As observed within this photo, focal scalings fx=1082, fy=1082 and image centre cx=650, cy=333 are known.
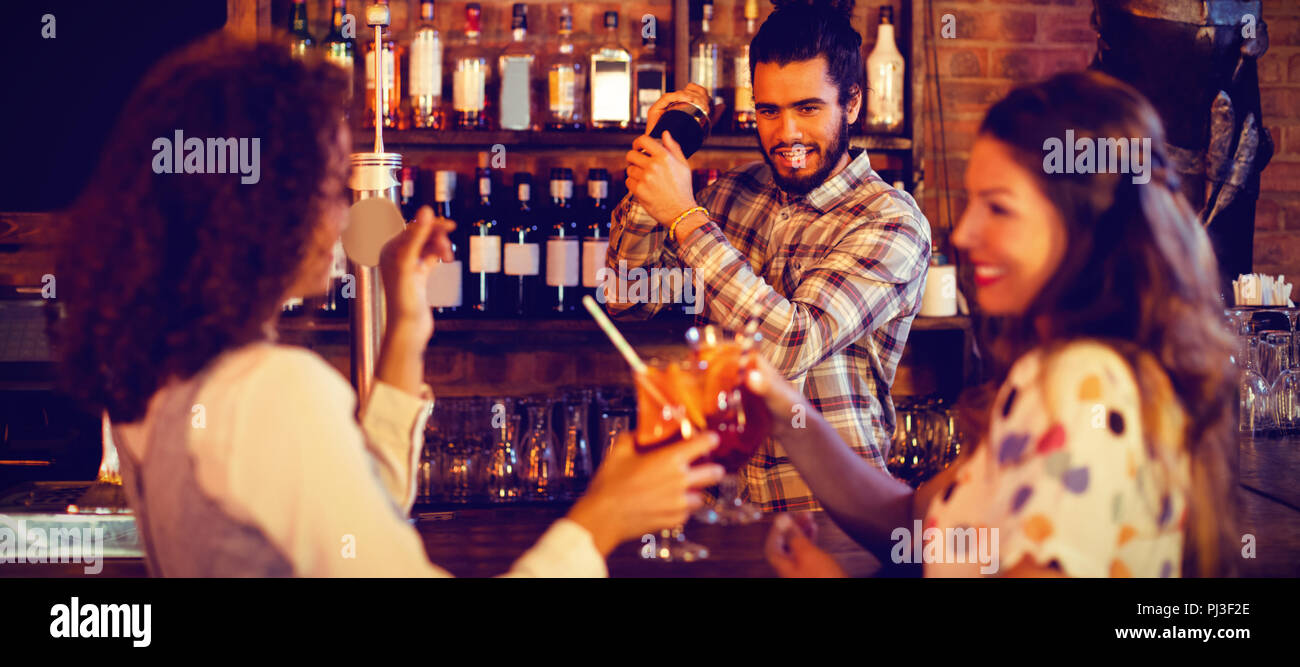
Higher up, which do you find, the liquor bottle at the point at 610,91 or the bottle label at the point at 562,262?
the liquor bottle at the point at 610,91

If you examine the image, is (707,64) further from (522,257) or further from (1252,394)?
(1252,394)

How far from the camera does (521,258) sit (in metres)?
2.63

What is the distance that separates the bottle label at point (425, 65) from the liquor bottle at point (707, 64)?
2.12ft

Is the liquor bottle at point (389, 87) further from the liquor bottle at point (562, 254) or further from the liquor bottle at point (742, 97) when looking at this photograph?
the liquor bottle at point (742, 97)

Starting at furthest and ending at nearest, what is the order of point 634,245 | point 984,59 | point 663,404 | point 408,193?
point 984,59 < point 408,193 < point 634,245 < point 663,404

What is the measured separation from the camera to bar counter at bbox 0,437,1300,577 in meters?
1.37

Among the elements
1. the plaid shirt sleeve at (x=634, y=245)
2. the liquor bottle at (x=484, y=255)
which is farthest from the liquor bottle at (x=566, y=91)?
the plaid shirt sleeve at (x=634, y=245)

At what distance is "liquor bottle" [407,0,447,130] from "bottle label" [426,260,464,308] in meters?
0.36

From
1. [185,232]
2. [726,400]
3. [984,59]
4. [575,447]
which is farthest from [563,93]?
[185,232]

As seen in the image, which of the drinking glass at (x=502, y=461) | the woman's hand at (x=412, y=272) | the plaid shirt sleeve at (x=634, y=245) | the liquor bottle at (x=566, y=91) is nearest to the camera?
the woman's hand at (x=412, y=272)

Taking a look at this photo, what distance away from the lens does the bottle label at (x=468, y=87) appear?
272 cm

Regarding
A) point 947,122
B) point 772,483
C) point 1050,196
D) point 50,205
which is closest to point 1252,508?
point 772,483

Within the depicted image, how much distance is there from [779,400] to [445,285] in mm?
1480

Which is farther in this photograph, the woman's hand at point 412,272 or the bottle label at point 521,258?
the bottle label at point 521,258
